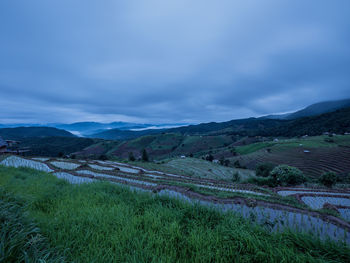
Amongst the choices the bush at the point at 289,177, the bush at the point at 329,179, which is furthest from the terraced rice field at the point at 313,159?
the bush at the point at 289,177

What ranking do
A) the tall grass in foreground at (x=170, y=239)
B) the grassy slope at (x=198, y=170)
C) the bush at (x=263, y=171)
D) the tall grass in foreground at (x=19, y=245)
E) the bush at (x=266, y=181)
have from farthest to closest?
the bush at (x=263, y=171)
the grassy slope at (x=198, y=170)
the bush at (x=266, y=181)
the tall grass in foreground at (x=170, y=239)
the tall grass in foreground at (x=19, y=245)

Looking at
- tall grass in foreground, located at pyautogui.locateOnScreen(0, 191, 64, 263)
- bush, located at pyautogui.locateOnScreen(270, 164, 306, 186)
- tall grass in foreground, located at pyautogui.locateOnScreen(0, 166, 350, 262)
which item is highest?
tall grass in foreground, located at pyautogui.locateOnScreen(0, 191, 64, 263)

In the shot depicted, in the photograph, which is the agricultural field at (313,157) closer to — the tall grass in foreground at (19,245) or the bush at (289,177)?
the bush at (289,177)

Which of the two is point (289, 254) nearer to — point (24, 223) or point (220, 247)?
point (220, 247)

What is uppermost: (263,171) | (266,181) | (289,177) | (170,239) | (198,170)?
(170,239)

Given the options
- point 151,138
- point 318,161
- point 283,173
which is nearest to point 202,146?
point 151,138

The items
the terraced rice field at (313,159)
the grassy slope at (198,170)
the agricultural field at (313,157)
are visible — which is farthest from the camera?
the agricultural field at (313,157)

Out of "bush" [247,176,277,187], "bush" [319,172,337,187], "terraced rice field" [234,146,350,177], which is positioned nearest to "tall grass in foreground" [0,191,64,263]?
"bush" [247,176,277,187]

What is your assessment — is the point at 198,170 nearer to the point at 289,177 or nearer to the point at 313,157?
the point at 289,177

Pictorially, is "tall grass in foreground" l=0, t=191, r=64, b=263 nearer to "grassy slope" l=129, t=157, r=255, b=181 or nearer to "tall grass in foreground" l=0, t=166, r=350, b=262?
"tall grass in foreground" l=0, t=166, r=350, b=262

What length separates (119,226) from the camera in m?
2.58

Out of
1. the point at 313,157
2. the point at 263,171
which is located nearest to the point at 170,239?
the point at 263,171

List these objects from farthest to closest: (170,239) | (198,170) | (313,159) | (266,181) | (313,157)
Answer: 1. (313,157)
2. (313,159)
3. (198,170)
4. (266,181)
5. (170,239)

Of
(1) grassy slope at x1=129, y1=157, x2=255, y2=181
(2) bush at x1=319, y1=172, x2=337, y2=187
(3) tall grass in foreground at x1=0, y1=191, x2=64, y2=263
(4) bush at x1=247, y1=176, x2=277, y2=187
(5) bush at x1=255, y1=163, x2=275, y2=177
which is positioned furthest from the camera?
(5) bush at x1=255, y1=163, x2=275, y2=177
